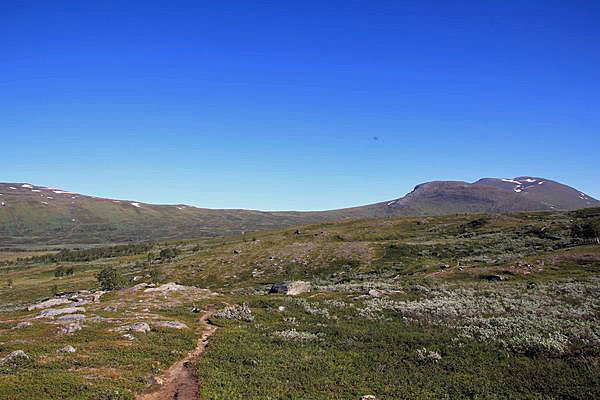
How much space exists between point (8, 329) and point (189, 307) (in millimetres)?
20066

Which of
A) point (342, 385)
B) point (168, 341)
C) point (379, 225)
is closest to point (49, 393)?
point (168, 341)

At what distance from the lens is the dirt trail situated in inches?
870

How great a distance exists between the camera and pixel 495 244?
97.4 metres

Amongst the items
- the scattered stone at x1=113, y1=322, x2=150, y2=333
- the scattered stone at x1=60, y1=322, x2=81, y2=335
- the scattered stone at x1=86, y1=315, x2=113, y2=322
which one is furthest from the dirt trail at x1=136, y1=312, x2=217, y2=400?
the scattered stone at x1=86, y1=315, x2=113, y2=322

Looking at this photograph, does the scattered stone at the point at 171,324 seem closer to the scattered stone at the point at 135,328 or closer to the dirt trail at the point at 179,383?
the scattered stone at the point at 135,328

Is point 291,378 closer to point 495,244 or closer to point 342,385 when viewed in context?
point 342,385

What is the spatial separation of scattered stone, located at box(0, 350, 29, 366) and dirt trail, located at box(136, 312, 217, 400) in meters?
10.1

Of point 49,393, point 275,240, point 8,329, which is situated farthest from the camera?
point 275,240

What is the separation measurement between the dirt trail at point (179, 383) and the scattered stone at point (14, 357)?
396 inches

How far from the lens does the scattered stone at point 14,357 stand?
83.2ft

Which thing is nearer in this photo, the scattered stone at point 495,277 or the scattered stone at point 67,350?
the scattered stone at point 67,350

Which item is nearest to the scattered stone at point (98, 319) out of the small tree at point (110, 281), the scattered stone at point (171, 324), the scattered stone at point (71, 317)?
the scattered stone at point (71, 317)

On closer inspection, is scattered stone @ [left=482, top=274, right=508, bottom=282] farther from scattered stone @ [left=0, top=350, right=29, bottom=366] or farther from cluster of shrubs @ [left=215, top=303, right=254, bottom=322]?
scattered stone @ [left=0, top=350, right=29, bottom=366]

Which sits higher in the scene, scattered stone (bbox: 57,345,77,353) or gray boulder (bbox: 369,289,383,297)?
gray boulder (bbox: 369,289,383,297)
